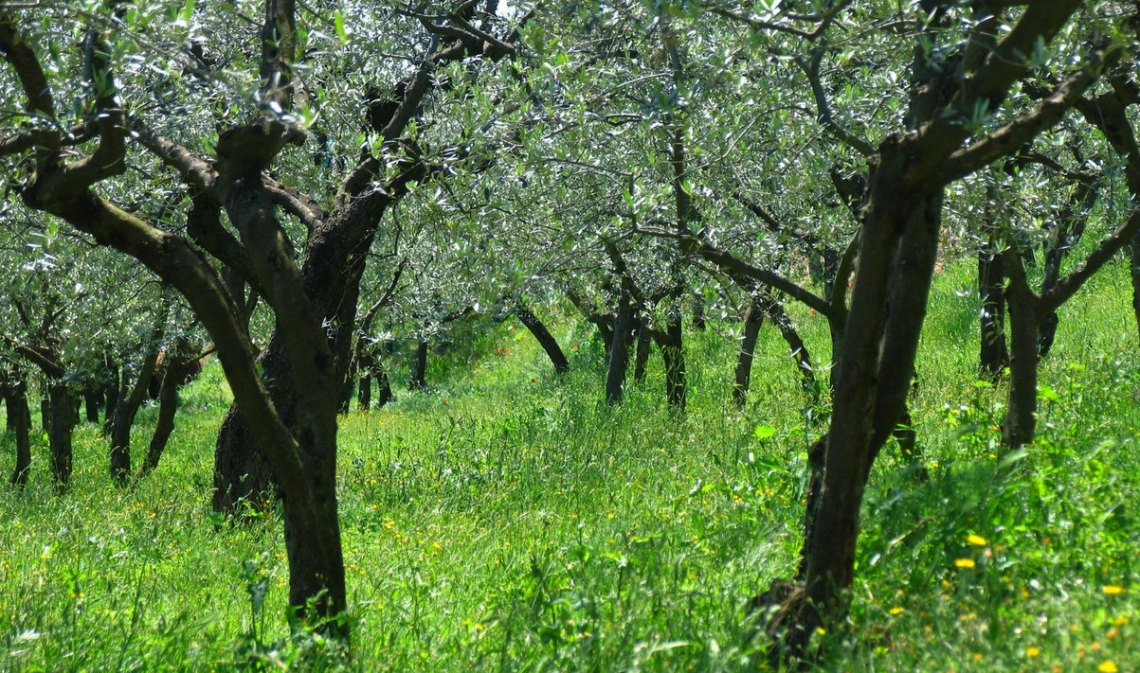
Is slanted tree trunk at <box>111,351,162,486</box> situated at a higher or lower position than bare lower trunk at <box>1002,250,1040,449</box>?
lower

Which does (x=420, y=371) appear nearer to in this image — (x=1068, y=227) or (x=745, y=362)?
(x=745, y=362)

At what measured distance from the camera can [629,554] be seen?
5.57 metres

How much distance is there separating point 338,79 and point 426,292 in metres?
5.97

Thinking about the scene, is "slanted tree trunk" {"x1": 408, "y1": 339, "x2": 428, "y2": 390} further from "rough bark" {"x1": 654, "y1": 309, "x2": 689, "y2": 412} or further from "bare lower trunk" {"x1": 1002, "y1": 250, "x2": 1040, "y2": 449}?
"bare lower trunk" {"x1": 1002, "y1": 250, "x2": 1040, "y2": 449}

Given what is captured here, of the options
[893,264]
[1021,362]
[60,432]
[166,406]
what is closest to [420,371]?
[166,406]

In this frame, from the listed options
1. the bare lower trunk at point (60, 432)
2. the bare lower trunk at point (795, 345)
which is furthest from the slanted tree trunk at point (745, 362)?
the bare lower trunk at point (60, 432)

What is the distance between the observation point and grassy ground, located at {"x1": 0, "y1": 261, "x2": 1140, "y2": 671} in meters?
4.16

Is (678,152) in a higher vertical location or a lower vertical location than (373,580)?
higher

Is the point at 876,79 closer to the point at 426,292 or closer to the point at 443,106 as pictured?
the point at 443,106

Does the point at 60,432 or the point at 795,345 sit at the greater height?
the point at 795,345

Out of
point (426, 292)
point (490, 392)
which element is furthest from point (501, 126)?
point (490, 392)

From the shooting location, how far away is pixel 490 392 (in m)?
24.0

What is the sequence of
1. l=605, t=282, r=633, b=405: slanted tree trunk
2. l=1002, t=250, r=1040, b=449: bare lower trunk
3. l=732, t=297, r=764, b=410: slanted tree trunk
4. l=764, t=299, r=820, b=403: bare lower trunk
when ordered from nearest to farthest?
l=1002, t=250, r=1040, b=449: bare lower trunk < l=764, t=299, r=820, b=403: bare lower trunk < l=732, t=297, r=764, b=410: slanted tree trunk < l=605, t=282, r=633, b=405: slanted tree trunk

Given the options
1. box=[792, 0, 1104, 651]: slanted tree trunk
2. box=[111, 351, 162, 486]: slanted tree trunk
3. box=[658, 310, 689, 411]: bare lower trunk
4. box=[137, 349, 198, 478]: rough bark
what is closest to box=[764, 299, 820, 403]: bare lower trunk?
box=[658, 310, 689, 411]: bare lower trunk
